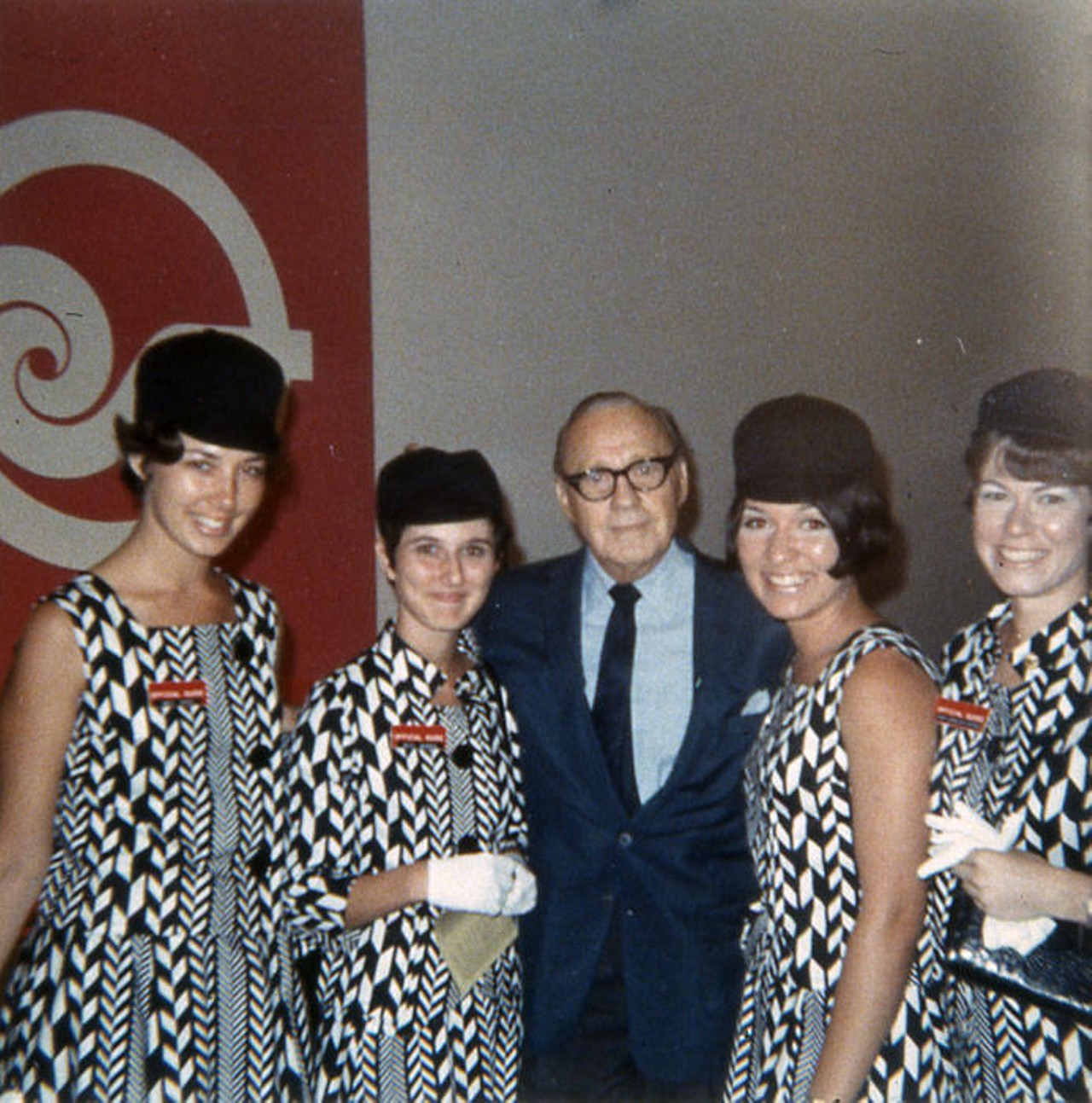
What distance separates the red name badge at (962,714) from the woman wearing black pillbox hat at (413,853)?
0.76 meters

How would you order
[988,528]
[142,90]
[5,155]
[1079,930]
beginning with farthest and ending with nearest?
[142,90]
[5,155]
[988,528]
[1079,930]

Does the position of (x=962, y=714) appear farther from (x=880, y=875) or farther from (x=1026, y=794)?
(x=880, y=875)

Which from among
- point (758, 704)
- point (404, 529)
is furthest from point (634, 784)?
point (404, 529)

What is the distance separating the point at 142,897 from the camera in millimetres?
1745

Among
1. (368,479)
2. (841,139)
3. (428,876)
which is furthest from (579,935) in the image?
(841,139)

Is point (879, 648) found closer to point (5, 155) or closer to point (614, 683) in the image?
point (614, 683)

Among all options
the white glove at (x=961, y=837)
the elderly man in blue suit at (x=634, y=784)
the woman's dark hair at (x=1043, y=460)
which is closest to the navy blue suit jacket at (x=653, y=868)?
the elderly man in blue suit at (x=634, y=784)

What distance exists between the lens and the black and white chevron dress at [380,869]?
181 centimetres

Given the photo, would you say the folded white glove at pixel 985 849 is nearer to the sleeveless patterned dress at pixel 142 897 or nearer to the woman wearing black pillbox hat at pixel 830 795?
the woman wearing black pillbox hat at pixel 830 795

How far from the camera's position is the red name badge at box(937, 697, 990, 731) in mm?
1695

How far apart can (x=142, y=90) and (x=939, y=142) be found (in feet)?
10.0

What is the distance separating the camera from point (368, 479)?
312 cm

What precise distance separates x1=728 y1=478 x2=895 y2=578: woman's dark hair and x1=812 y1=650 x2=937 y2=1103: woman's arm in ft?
0.84

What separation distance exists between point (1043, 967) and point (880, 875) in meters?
0.25
